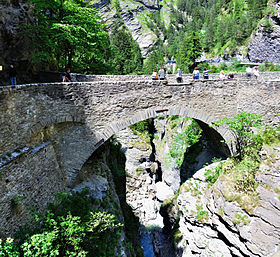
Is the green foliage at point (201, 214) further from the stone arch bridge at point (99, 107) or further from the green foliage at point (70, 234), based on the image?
the green foliage at point (70, 234)

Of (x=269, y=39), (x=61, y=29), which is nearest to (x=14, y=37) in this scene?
(x=61, y=29)

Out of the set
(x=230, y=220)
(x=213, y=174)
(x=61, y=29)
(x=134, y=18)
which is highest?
(x=134, y=18)

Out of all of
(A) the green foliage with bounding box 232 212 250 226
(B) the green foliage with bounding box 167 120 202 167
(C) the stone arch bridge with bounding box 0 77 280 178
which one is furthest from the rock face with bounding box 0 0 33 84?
(A) the green foliage with bounding box 232 212 250 226

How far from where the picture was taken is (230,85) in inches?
503

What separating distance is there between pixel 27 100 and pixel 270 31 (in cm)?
4937

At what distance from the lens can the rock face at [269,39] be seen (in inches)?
1556

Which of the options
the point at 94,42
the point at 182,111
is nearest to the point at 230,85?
the point at 182,111

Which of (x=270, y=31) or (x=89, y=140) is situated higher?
(x=270, y=31)

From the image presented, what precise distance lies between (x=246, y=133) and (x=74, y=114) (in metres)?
9.35

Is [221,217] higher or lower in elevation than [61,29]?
lower

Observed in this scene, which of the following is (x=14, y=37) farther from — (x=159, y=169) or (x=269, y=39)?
(x=269, y=39)

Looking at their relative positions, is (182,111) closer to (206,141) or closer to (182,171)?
(206,141)

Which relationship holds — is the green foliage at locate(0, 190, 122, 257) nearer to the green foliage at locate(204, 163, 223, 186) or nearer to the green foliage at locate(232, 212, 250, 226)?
the green foliage at locate(232, 212, 250, 226)

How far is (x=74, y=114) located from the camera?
32.5ft
